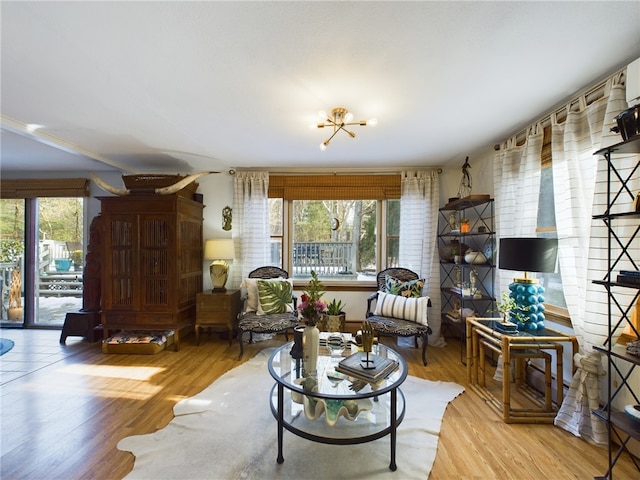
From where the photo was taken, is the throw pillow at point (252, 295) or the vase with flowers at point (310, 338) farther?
the throw pillow at point (252, 295)

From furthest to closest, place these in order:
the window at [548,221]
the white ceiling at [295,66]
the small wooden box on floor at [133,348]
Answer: the small wooden box on floor at [133,348], the window at [548,221], the white ceiling at [295,66]

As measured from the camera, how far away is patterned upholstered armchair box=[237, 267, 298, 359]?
326 cm

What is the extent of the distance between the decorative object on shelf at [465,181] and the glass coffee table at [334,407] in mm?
2685

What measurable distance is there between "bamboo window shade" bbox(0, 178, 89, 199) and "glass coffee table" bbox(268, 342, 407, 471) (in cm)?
435

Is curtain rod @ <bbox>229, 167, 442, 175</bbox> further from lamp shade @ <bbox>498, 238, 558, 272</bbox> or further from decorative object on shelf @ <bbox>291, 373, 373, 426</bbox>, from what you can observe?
decorative object on shelf @ <bbox>291, 373, 373, 426</bbox>

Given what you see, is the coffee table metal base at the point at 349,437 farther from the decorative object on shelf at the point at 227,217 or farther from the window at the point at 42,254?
the window at the point at 42,254

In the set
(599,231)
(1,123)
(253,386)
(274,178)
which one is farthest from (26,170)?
(599,231)

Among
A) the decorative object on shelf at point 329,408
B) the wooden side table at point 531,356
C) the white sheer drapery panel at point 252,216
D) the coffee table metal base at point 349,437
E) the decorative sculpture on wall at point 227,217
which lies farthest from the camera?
the decorative sculpture on wall at point 227,217

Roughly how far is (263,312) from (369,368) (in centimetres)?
200

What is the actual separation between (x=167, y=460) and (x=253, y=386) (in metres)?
0.95

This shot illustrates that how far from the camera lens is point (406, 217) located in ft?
13.3

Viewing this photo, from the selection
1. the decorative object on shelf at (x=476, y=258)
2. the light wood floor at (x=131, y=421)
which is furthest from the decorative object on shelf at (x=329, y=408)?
the decorative object on shelf at (x=476, y=258)

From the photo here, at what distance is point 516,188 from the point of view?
287 centimetres

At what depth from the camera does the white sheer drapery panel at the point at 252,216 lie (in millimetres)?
4121
